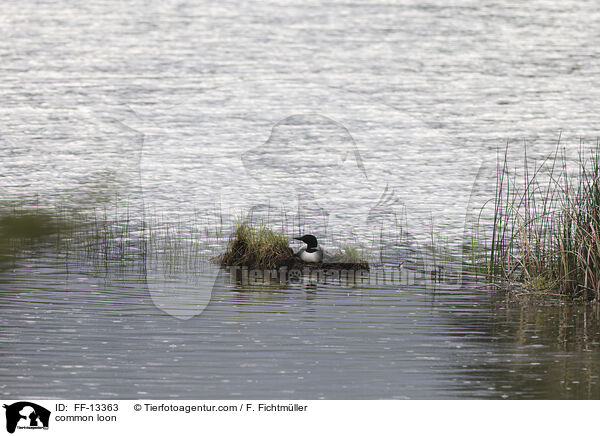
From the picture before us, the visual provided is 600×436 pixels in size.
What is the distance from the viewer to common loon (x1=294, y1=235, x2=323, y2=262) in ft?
42.9

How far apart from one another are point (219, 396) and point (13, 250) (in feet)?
20.9

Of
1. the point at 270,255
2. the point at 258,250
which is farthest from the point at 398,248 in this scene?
the point at 258,250

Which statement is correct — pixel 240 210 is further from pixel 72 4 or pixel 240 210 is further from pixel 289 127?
pixel 72 4

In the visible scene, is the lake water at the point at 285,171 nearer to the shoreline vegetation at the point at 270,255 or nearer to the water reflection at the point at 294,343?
the water reflection at the point at 294,343

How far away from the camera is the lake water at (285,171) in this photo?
27.9 ft

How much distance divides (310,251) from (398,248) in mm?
1571

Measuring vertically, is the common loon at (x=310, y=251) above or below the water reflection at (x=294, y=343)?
above

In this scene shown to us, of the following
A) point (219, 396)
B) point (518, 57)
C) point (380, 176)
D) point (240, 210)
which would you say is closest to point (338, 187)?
point (380, 176)

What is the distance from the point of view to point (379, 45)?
3900 cm

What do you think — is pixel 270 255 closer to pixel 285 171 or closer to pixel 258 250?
pixel 258 250
